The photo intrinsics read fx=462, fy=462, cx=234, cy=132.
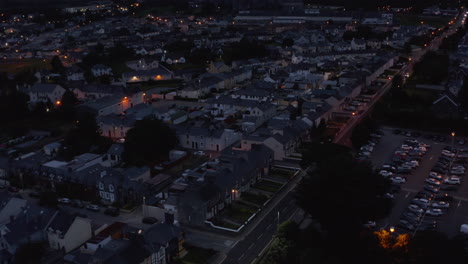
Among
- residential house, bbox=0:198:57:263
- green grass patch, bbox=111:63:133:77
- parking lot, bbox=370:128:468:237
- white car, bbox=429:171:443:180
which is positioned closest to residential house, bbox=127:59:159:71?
green grass patch, bbox=111:63:133:77

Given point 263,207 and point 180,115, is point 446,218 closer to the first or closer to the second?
point 263,207

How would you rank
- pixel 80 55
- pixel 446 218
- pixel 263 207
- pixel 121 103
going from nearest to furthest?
pixel 446 218 < pixel 263 207 < pixel 121 103 < pixel 80 55

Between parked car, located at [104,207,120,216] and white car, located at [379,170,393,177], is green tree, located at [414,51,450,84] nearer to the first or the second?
white car, located at [379,170,393,177]

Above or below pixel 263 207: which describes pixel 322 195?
above

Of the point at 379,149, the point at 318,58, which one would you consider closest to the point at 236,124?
the point at 379,149

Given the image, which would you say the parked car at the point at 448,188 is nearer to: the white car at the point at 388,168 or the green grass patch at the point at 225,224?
the white car at the point at 388,168

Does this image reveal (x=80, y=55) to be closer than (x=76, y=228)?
No

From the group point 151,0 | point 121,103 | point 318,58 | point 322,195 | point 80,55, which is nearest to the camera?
point 322,195
